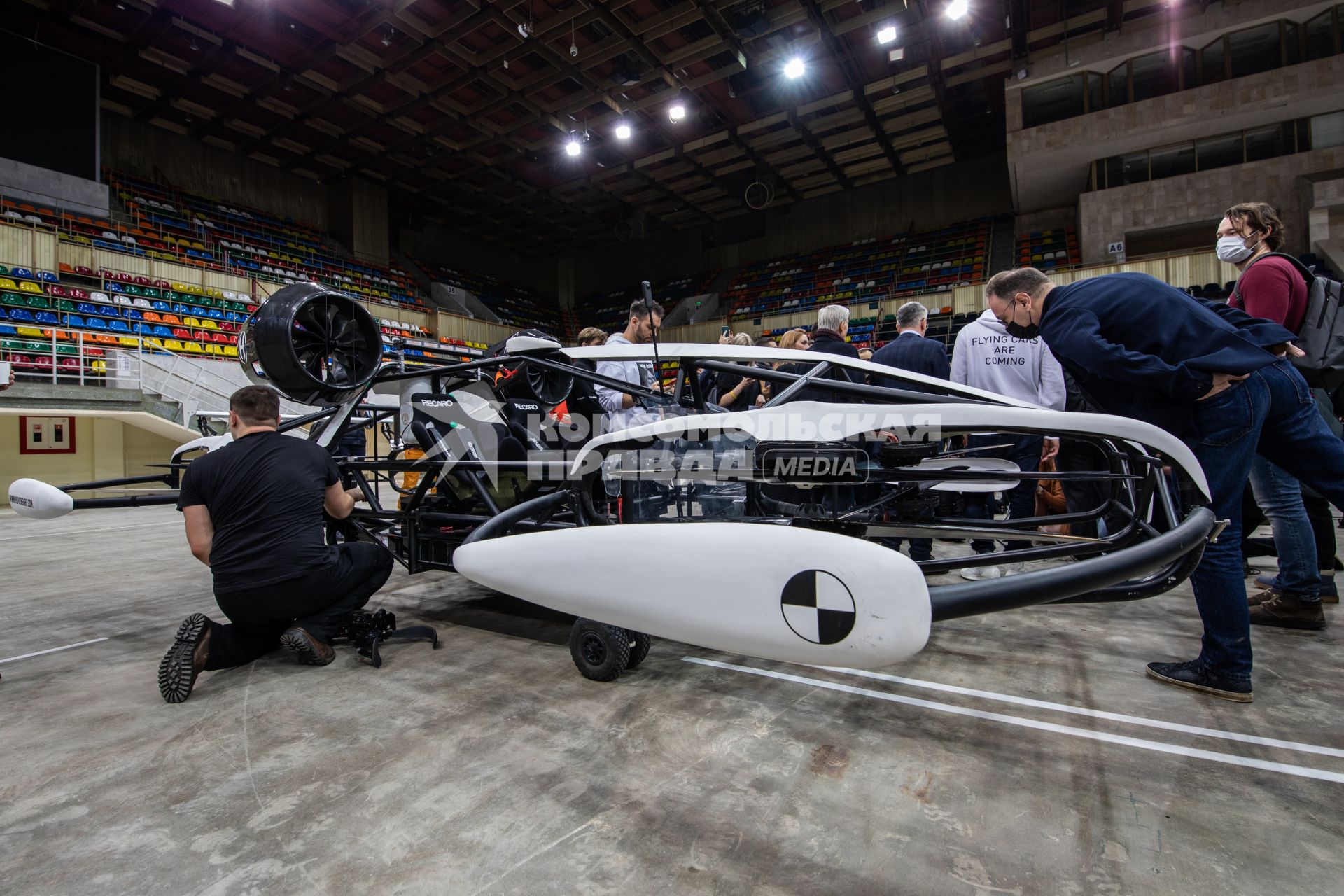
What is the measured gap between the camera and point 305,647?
2.29 m

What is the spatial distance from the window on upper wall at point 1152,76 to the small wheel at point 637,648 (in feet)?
58.7

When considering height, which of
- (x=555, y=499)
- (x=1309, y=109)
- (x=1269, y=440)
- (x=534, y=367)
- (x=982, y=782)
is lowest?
A: (x=982, y=782)

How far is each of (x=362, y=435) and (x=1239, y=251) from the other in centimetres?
585

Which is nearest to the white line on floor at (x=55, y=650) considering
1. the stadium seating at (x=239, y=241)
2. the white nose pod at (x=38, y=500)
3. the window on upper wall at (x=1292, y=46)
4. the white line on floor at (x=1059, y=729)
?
the white nose pod at (x=38, y=500)

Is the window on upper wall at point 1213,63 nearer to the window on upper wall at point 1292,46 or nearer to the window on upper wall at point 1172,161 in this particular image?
the window on upper wall at point 1292,46

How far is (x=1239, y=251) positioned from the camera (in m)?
2.54

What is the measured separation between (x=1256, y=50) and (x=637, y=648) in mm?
19043

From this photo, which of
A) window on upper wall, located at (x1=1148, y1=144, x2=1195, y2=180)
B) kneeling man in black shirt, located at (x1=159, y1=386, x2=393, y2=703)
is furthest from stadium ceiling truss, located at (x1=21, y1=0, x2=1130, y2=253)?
kneeling man in black shirt, located at (x1=159, y1=386, x2=393, y2=703)

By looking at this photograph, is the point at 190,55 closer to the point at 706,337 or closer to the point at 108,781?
the point at 706,337

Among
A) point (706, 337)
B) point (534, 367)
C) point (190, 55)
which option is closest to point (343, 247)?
point (190, 55)

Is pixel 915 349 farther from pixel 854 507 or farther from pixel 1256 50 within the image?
pixel 1256 50

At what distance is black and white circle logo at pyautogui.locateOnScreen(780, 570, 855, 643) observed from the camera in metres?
1.19

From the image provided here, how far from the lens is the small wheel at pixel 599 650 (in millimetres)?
2107

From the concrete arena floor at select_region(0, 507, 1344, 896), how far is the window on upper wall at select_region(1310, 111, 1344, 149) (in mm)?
16569
